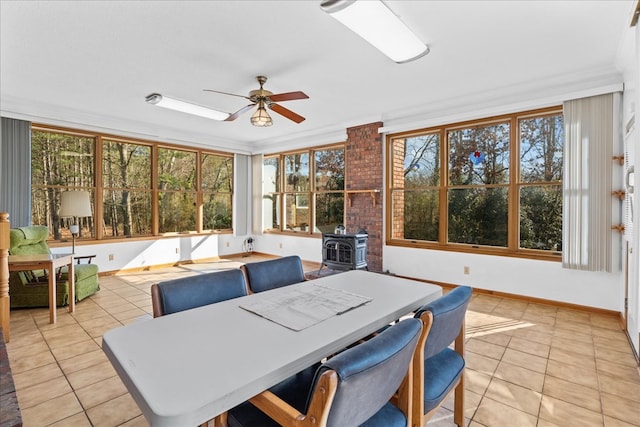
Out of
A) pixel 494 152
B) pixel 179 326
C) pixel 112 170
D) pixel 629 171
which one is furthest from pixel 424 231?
pixel 112 170

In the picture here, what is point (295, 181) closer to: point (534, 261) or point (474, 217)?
point (474, 217)

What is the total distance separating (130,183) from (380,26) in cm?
531

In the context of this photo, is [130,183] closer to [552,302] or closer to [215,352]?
[215,352]

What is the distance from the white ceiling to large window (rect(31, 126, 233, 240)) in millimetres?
577

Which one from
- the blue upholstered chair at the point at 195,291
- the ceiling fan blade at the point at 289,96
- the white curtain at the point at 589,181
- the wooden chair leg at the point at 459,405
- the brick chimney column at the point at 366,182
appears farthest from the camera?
the brick chimney column at the point at 366,182

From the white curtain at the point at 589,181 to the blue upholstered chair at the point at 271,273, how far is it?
10.8 feet

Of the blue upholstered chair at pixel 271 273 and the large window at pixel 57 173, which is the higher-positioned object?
the large window at pixel 57 173

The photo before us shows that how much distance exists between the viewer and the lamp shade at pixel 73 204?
4.30 meters

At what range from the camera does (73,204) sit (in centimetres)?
432

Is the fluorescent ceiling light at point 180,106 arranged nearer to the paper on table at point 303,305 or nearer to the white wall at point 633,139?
the paper on table at point 303,305

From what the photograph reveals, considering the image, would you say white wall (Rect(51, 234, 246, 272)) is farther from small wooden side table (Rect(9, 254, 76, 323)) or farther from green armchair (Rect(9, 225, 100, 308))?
small wooden side table (Rect(9, 254, 76, 323))

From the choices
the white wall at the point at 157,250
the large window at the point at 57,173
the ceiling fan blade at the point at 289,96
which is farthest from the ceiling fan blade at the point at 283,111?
the white wall at the point at 157,250

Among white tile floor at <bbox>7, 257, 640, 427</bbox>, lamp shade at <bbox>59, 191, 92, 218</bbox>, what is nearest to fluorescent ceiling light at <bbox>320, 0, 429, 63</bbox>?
white tile floor at <bbox>7, 257, 640, 427</bbox>

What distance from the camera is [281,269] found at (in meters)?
2.26
